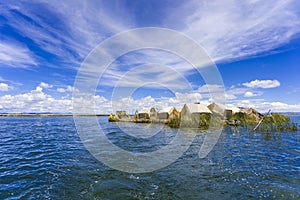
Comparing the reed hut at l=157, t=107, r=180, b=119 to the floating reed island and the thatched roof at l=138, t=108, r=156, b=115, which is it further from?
the thatched roof at l=138, t=108, r=156, b=115

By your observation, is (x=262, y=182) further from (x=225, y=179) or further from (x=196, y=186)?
(x=196, y=186)

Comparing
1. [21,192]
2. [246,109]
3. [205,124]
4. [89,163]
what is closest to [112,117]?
[205,124]

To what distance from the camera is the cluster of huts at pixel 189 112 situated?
123 ft

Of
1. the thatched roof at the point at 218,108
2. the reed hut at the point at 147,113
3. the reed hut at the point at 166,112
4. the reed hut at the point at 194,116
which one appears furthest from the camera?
the reed hut at the point at 147,113

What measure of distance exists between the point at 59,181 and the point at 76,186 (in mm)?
1168

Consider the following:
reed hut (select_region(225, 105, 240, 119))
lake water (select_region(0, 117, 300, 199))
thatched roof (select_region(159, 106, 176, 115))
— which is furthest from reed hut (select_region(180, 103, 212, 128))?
lake water (select_region(0, 117, 300, 199))

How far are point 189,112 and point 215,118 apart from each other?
6.16 meters

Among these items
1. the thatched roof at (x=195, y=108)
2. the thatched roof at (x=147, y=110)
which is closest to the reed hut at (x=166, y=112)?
the thatched roof at (x=147, y=110)

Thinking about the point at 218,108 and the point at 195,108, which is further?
the point at 218,108

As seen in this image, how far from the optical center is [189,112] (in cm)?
3697

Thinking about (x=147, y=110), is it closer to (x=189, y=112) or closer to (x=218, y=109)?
(x=218, y=109)

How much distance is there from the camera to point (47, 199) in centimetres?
643

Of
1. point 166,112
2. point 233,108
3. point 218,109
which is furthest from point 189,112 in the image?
point 233,108

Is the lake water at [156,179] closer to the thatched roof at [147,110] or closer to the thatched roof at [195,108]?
the thatched roof at [195,108]
